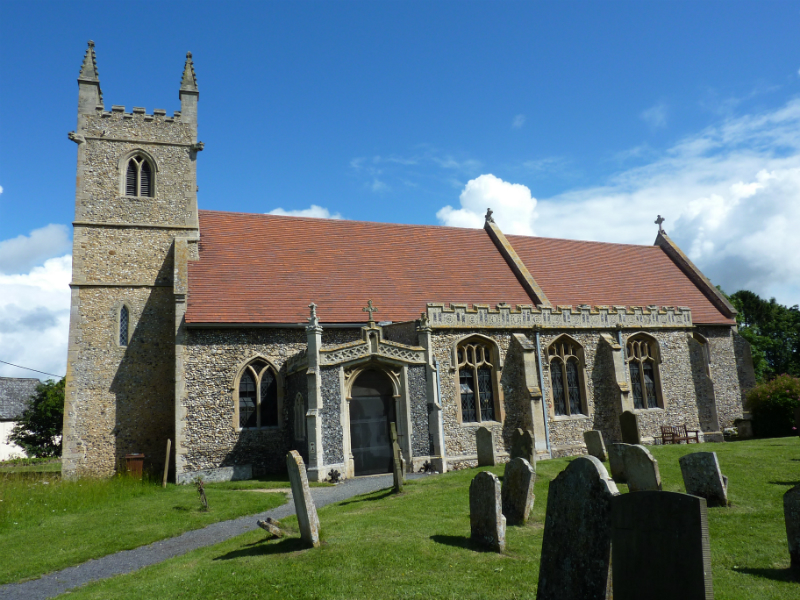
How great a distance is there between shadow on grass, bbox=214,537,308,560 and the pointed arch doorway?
7555 mm

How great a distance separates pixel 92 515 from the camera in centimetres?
1224

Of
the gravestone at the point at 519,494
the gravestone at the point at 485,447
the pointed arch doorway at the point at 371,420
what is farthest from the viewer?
the pointed arch doorway at the point at 371,420

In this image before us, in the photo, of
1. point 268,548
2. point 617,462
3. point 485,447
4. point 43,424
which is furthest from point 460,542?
point 43,424

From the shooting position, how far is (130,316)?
62.5 ft

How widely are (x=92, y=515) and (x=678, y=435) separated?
714 inches

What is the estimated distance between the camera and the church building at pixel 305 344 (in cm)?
1650

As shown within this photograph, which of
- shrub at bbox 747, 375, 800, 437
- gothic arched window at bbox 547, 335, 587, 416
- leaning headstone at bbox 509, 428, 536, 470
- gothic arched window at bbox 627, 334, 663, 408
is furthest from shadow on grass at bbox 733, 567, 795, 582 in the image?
shrub at bbox 747, 375, 800, 437

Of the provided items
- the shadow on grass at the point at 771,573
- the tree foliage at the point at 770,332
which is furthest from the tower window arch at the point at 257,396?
the tree foliage at the point at 770,332

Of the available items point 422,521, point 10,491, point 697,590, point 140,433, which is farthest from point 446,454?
point 697,590

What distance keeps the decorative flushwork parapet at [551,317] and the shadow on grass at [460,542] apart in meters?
9.77

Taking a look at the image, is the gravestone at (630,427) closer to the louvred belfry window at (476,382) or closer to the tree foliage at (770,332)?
the louvred belfry window at (476,382)

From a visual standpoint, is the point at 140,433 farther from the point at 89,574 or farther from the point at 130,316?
the point at 89,574

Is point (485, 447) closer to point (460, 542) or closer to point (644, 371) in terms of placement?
point (460, 542)

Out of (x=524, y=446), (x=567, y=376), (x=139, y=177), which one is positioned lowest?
(x=524, y=446)
